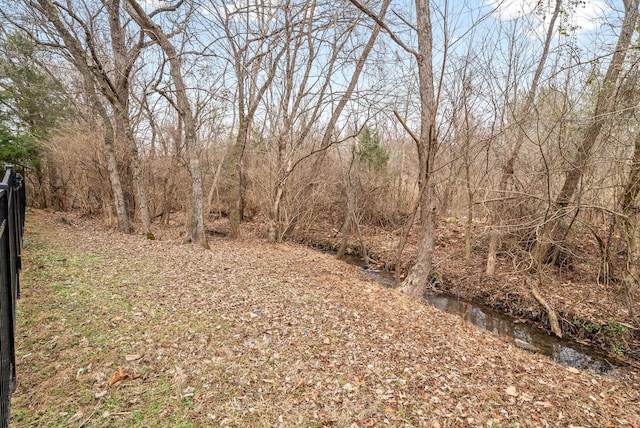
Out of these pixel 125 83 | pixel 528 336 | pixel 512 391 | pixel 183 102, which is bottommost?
pixel 528 336

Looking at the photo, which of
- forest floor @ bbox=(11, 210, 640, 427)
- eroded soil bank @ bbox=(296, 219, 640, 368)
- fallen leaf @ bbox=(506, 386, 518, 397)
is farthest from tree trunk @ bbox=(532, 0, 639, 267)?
fallen leaf @ bbox=(506, 386, 518, 397)

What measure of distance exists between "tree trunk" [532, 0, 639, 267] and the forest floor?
104 inches

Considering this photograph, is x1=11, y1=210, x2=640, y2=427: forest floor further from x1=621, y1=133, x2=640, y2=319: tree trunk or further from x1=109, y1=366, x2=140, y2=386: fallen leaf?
x1=621, y1=133, x2=640, y2=319: tree trunk

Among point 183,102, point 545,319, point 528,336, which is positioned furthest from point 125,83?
point 545,319

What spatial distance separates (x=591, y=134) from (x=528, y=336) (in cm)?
393

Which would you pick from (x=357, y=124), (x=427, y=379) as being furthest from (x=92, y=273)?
(x=357, y=124)

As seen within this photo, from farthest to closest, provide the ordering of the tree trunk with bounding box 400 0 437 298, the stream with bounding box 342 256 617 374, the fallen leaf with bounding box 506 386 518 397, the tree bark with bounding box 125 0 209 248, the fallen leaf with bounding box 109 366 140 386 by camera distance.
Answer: the tree bark with bounding box 125 0 209 248 → the tree trunk with bounding box 400 0 437 298 → the stream with bounding box 342 256 617 374 → the fallen leaf with bounding box 506 386 518 397 → the fallen leaf with bounding box 109 366 140 386

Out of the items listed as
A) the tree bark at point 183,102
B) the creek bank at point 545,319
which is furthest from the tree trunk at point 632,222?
the tree bark at point 183,102

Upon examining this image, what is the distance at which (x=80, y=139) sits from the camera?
31.4 ft

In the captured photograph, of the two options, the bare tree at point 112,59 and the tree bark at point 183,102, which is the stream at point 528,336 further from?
the bare tree at point 112,59

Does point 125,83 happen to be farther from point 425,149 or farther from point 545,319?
point 545,319

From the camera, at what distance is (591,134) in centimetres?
568

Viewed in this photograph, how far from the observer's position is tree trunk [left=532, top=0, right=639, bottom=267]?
4.75m

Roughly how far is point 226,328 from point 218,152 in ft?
39.4
